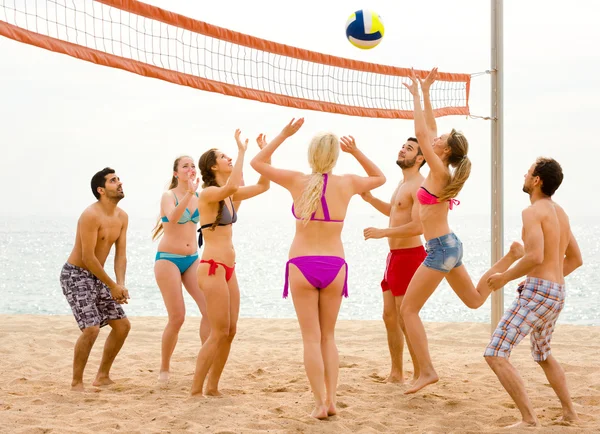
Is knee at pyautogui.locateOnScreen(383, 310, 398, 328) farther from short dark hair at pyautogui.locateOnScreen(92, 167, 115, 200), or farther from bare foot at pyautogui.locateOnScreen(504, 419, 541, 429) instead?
short dark hair at pyautogui.locateOnScreen(92, 167, 115, 200)

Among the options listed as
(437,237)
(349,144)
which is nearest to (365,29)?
(349,144)

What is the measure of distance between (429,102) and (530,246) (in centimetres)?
119

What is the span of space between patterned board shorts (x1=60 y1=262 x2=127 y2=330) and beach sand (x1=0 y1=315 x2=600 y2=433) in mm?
508

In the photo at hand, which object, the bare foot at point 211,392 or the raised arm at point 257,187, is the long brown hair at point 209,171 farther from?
the bare foot at point 211,392

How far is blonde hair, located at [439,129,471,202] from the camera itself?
4.77m

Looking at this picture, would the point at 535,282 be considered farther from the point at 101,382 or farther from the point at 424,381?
the point at 101,382

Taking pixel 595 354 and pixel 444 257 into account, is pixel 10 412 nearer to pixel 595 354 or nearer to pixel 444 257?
pixel 444 257

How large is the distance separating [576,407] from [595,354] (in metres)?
2.27

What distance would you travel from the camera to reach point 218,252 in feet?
15.9

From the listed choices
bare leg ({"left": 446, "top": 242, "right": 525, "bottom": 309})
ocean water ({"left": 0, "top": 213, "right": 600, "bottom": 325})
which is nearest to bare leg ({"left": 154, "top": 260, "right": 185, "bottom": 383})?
bare leg ({"left": 446, "top": 242, "right": 525, "bottom": 309})

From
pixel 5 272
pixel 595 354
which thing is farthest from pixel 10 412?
pixel 5 272

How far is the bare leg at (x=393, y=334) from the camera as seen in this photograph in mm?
5492

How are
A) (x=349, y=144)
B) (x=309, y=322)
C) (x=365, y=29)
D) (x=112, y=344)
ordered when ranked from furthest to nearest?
(x=365, y=29), (x=112, y=344), (x=349, y=144), (x=309, y=322)

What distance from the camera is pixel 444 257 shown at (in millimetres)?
4805
